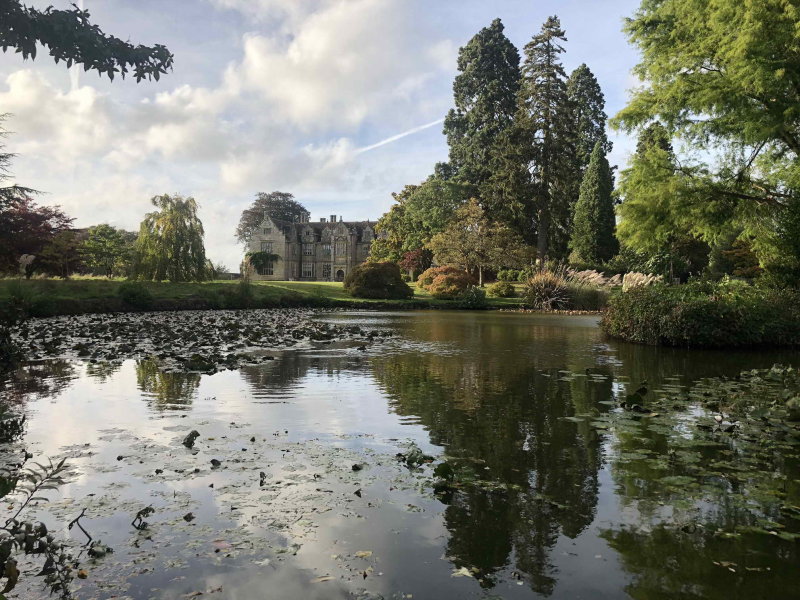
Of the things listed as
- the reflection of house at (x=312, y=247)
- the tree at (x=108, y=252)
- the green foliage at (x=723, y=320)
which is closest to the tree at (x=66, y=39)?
the green foliage at (x=723, y=320)

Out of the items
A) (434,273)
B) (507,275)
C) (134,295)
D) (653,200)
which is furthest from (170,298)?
(507,275)

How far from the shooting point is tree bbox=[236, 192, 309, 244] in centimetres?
9325

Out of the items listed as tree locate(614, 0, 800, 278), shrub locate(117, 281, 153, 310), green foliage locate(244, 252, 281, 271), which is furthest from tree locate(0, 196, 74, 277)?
green foliage locate(244, 252, 281, 271)

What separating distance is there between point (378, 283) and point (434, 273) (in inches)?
212

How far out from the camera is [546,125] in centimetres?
4688

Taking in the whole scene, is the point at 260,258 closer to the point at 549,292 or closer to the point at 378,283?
the point at 378,283

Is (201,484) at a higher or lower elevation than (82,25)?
lower

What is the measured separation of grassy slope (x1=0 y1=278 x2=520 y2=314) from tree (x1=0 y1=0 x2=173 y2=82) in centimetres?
1331

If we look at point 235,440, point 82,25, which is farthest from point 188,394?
point 82,25

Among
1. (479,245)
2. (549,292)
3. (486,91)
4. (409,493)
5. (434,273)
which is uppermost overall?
(486,91)

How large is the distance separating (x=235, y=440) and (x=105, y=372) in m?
5.38

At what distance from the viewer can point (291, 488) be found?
4199mm

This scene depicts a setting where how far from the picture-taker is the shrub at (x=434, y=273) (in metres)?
41.8

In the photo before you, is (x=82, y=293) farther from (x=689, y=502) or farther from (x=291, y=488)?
(x=689, y=502)
